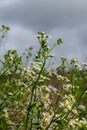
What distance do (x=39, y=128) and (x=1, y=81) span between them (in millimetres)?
1146

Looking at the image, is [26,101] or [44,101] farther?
[26,101]

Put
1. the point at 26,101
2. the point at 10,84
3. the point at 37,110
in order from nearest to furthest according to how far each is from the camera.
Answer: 1. the point at 37,110
2. the point at 10,84
3. the point at 26,101

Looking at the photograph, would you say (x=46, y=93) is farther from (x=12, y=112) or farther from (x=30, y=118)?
(x=30, y=118)

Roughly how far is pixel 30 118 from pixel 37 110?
0.25m

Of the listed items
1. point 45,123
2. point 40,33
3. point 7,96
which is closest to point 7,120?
point 7,96

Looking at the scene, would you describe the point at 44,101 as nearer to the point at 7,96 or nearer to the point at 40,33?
the point at 7,96

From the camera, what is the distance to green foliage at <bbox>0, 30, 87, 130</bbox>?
3818mm

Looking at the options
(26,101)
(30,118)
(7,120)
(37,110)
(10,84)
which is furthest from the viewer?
(26,101)

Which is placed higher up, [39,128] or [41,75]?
[41,75]

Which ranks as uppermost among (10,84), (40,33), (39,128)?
(40,33)

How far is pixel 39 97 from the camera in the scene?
14.1 ft

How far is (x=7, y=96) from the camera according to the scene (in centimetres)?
435

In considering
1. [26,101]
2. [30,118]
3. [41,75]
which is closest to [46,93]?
[26,101]

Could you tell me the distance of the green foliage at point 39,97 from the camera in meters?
3.82
